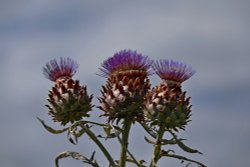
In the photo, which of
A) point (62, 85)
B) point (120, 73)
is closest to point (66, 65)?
point (62, 85)

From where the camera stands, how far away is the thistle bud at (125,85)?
16.6 feet

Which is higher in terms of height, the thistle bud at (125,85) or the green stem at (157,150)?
the thistle bud at (125,85)

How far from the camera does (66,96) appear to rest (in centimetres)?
533

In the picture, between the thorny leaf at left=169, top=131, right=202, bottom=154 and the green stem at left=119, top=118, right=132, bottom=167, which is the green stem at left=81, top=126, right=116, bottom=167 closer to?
the green stem at left=119, top=118, right=132, bottom=167

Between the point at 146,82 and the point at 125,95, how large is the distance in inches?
12.1

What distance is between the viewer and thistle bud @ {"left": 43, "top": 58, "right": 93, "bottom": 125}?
5.21 m

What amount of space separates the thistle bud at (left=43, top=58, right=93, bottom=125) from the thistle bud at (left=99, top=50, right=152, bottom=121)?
20cm

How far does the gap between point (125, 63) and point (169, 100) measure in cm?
59

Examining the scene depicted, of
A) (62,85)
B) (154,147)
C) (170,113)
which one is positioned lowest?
(154,147)

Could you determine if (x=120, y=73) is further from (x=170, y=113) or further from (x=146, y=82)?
(x=170, y=113)

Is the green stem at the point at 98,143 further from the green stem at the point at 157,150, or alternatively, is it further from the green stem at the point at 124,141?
the green stem at the point at 157,150

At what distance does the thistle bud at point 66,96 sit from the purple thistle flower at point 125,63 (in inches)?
13.2

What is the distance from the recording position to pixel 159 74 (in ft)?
17.4

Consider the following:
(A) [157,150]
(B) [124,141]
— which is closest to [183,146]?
(A) [157,150]
